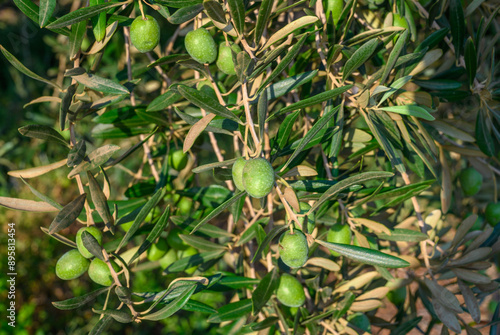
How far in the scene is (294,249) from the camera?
0.70 m

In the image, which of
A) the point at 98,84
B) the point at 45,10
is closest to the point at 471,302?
the point at 98,84

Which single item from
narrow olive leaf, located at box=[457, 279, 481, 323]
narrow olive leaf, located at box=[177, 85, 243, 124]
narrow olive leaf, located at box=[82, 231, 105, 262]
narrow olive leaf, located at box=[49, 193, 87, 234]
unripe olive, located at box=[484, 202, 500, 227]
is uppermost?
narrow olive leaf, located at box=[177, 85, 243, 124]

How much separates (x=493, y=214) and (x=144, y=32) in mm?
1232

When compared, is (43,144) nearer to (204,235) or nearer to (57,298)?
(204,235)

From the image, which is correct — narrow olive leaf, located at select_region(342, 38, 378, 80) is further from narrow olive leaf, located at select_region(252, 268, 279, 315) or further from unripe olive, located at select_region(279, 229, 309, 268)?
narrow olive leaf, located at select_region(252, 268, 279, 315)

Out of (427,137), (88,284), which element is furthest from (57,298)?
(427,137)

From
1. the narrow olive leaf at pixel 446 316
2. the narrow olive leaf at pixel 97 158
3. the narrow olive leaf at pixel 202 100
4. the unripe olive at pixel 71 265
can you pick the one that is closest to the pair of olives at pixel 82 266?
the unripe olive at pixel 71 265

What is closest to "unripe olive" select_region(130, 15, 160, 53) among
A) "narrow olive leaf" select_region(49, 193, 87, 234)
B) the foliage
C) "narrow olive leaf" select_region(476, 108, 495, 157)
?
the foliage

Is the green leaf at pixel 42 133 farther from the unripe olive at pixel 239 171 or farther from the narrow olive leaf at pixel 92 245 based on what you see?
the unripe olive at pixel 239 171

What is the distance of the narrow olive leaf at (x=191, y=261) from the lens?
1.03 metres

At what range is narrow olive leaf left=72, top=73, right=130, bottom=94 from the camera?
0.75 metres

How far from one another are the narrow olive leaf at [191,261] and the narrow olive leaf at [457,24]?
872 millimetres

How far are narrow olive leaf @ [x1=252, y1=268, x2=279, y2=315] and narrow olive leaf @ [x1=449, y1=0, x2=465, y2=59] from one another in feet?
2.57

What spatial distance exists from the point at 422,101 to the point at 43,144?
1955 millimetres
